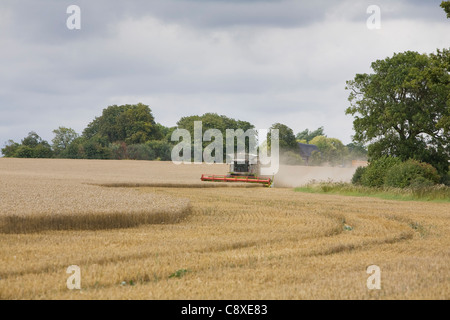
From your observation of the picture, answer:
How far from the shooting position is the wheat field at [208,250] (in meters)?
8.41

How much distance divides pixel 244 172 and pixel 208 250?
3302 cm

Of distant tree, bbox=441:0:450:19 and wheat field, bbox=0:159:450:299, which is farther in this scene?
distant tree, bbox=441:0:450:19

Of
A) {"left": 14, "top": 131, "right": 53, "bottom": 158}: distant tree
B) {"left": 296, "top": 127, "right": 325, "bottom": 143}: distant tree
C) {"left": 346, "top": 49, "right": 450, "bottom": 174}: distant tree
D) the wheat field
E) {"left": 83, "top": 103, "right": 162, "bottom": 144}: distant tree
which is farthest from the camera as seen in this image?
{"left": 296, "top": 127, "right": 325, "bottom": 143}: distant tree

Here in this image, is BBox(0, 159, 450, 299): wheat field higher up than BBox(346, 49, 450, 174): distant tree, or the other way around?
BBox(346, 49, 450, 174): distant tree

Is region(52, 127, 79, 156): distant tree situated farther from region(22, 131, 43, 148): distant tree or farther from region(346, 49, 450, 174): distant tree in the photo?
region(346, 49, 450, 174): distant tree

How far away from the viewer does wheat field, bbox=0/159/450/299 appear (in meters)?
8.41

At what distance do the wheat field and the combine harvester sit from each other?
821 inches

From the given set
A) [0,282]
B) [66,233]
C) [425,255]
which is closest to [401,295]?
[425,255]

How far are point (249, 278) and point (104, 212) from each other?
7.62 m

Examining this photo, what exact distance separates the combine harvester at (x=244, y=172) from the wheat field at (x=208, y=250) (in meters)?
20.9

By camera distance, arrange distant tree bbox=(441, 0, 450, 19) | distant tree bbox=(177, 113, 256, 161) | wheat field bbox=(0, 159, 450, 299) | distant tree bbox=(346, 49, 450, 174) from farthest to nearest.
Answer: distant tree bbox=(177, 113, 256, 161) < distant tree bbox=(346, 49, 450, 174) < distant tree bbox=(441, 0, 450, 19) < wheat field bbox=(0, 159, 450, 299)

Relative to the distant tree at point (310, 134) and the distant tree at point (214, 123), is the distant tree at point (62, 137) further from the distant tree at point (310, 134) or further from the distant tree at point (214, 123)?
the distant tree at point (310, 134)

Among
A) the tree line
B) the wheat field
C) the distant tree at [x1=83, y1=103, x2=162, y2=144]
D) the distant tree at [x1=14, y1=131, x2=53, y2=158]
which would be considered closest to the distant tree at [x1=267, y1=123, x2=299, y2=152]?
the tree line

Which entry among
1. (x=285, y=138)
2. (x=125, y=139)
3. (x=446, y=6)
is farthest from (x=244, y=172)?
(x=125, y=139)
